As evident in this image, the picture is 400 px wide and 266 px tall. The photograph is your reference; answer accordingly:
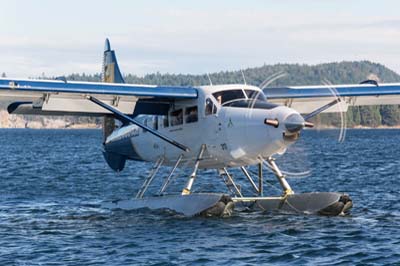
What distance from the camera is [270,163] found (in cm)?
2019

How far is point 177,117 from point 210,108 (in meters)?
1.60

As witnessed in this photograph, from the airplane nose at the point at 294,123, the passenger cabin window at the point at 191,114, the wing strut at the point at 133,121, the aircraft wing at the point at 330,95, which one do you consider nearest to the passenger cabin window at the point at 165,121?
the wing strut at the point at 133,121

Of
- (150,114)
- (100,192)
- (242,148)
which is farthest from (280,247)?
(100,192)

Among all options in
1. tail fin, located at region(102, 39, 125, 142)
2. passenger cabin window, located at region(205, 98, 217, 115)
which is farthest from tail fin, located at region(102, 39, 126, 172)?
passenger cabin window, located at region(205, 98, 217, 115)

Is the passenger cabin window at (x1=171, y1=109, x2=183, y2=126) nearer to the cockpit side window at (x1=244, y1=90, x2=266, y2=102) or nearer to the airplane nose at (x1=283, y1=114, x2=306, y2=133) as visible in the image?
the cockpit side window at (x1=244, y1=90, x2=266, y2=102)

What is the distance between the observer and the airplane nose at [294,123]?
1714cm

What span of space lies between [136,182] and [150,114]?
44.4 ft

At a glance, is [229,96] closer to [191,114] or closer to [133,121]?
[191,114]

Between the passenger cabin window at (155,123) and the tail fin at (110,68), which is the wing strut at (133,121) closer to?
the passenger cabin window at (155,123)

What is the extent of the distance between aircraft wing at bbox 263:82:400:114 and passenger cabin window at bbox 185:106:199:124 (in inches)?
80.0

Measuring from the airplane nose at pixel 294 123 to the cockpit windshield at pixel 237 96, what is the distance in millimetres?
1671

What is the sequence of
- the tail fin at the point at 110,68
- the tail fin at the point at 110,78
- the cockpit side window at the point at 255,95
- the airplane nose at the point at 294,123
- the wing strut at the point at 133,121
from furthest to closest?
the tail fin at the point at 110,68 → the tail fin at the point at 110,78 → the wing strut at the point at 133,121 → the cockpit side window at the point at 255,95 → the airplane nose at the point at 294,123

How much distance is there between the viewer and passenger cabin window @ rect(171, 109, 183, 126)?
20834 mm

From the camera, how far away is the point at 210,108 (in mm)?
19594
